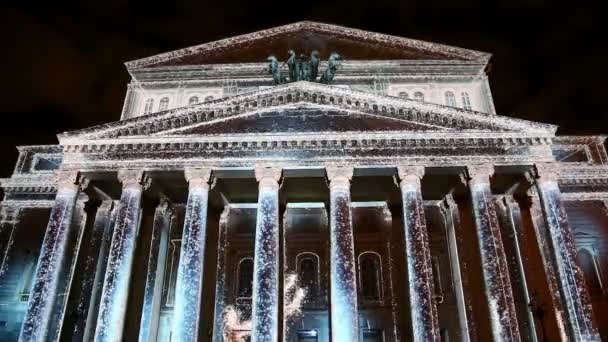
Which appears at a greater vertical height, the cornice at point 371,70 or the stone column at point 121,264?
the cornice at point 371,70

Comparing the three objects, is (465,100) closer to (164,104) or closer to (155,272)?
(164,104)

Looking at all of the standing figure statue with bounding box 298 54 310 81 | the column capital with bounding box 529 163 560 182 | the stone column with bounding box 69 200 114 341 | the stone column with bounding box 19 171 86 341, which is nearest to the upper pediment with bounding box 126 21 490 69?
the standing figure statue with bounding box 298 54 310 81

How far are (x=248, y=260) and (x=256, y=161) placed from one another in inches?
261

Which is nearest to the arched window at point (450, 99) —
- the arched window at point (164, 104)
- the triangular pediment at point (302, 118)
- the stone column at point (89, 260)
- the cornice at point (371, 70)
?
the cornice at point (371, 70)

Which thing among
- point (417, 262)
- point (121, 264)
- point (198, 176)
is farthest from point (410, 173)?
point (121, 264)

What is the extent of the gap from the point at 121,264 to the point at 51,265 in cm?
246

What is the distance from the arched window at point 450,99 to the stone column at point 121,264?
52.3 ft

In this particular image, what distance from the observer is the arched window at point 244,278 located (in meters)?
22.6

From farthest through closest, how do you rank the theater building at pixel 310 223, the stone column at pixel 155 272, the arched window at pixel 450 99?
1. the arched window at pixel 450 99
2. the stone column at pixel 155 272
3. the theater building at pixel 310 223

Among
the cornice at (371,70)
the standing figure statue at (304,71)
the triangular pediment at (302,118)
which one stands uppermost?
the cornice at (371,70)

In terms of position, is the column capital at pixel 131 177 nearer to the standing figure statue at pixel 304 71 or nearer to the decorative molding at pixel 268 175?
the decorative molding at pixel 268 175

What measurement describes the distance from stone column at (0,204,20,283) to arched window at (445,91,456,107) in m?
22.3

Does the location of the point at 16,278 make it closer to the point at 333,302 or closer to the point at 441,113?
the point at 333,302

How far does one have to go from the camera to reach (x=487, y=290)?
55.0ft
